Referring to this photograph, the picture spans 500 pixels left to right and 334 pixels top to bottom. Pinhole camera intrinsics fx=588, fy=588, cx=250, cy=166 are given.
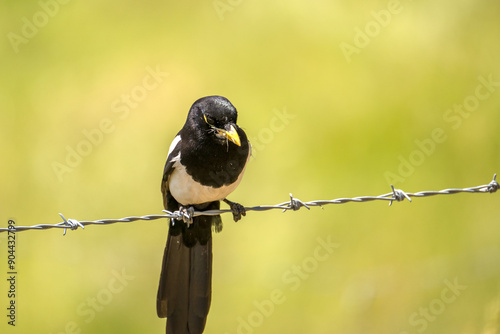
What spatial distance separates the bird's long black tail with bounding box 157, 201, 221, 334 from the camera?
4.55 metres

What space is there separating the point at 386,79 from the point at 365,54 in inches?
19.5

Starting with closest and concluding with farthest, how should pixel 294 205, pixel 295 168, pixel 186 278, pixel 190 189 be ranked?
pixel 294 205 → pixel 190 189 → pixel 186 278 → pixel 295 168

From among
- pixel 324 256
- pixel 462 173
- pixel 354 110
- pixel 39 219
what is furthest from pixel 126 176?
pixel 462 173

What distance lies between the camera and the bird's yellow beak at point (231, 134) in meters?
4.03

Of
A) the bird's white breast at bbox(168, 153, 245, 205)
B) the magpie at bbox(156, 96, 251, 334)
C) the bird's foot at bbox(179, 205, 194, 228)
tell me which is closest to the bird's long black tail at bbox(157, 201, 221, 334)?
the magpie at bbox(156, 96, 251, 334)

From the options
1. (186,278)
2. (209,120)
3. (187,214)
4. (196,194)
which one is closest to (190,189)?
(196,194)

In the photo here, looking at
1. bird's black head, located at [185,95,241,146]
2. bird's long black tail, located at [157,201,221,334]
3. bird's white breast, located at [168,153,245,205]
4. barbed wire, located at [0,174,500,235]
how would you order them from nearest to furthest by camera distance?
1. barbed wire, located at [0,174,500,235]
2. bird's black head, located at [185,95,241,146]
3. bird's white breast, located at [168,153,245,205]
4. bird's long black tail, located at [157,201,221,334]

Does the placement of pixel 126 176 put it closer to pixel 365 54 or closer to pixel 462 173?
pixel 365 54

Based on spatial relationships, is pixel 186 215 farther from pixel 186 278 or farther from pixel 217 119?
pixel 217 119

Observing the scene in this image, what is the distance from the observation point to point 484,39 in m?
8.48

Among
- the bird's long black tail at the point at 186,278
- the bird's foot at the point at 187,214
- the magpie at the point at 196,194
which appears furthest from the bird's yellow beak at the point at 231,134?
the bird's long black tail at the point at 186,278

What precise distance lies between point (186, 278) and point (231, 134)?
1261mm

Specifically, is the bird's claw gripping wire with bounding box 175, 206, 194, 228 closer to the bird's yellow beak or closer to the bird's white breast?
the bird's white breast

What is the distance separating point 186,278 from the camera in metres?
4.60
